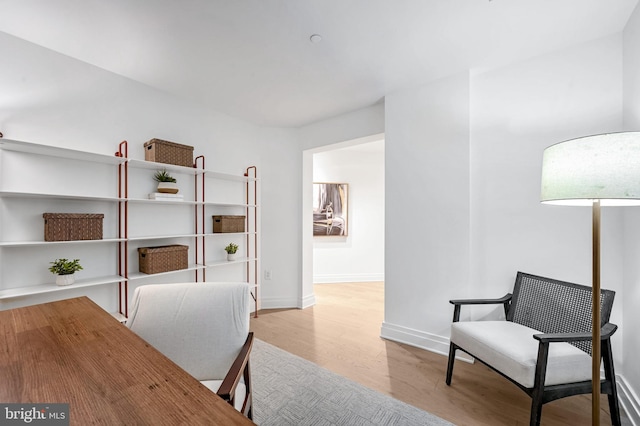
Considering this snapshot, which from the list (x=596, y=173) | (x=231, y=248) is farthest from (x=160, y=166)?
(x=596, y=173)

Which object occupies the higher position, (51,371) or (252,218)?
(252,218)

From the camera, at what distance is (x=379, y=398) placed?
6.02 feet

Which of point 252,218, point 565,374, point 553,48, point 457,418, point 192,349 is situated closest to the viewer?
point 192,349

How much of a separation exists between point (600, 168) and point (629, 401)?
1585 millimetres

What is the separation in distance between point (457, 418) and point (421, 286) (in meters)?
1.07

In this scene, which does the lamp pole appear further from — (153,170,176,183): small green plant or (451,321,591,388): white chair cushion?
(153,170,176,183): small green plant

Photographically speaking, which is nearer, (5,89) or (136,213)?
(5,89)

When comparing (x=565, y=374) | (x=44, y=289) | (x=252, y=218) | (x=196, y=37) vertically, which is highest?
(x=196, y=37)

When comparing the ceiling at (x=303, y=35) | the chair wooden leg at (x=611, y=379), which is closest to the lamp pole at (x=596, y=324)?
the chair wooden leg at (x=611, y=379)

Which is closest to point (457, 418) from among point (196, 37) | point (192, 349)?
point (192, 349)

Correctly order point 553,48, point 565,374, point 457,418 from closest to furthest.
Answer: point 565,374 < point 457,418 < point 553,48

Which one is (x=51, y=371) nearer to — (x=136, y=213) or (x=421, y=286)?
(x=136, y=213)

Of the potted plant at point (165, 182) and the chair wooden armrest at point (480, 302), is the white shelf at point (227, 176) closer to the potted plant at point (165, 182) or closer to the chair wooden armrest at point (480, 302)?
the potted plant at point (165, 182)

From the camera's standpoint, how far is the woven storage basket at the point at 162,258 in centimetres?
247
